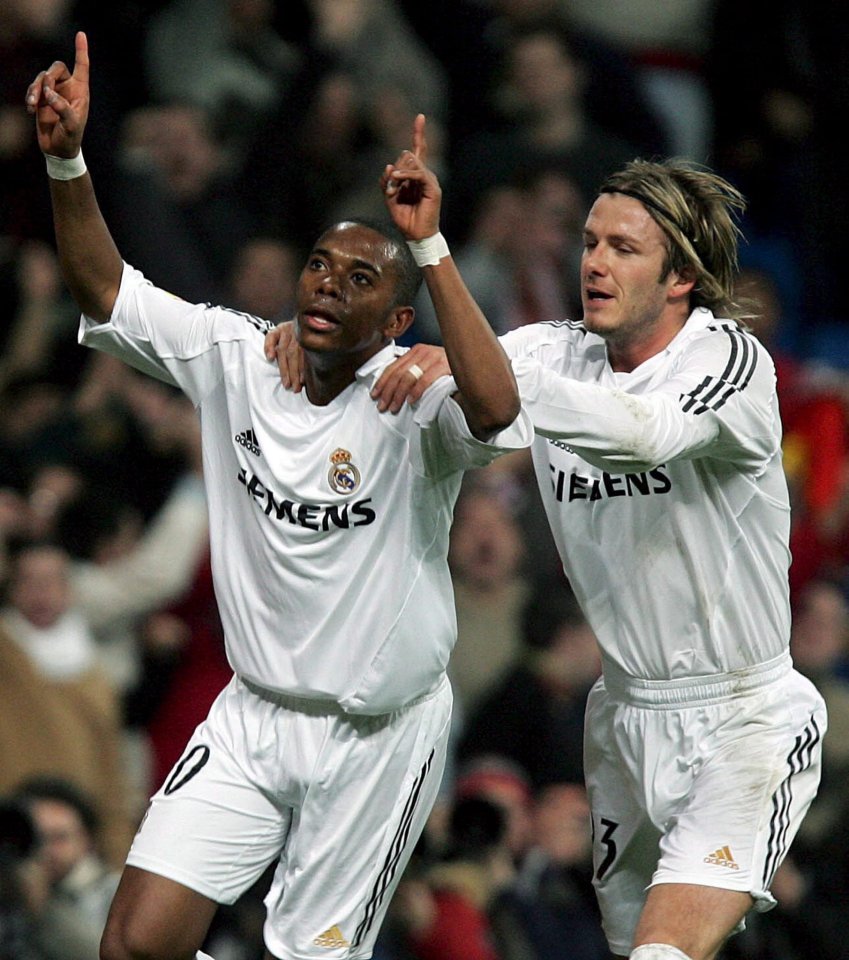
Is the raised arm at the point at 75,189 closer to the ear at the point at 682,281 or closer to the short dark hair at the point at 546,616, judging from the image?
the ear at the point at 682,281

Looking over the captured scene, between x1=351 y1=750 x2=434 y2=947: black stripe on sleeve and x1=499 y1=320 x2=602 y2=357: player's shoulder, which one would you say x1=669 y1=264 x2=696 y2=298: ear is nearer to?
x1=499 y1=320 x2=602 y2=357: player's shoulder

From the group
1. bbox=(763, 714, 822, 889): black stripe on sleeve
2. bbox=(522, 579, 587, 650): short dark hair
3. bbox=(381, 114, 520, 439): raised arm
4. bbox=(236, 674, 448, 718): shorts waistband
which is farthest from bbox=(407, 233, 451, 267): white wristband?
bbox=(522, 579, 587, 650): short dark hair

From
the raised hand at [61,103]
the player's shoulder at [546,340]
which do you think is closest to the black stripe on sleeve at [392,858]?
the player's shoulder at [546,340]

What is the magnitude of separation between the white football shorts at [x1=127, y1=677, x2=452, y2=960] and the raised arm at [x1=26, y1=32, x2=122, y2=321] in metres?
1.13

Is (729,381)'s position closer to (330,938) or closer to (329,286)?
(329,286)

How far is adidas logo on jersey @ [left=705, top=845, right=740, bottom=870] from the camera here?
5430 millimetres

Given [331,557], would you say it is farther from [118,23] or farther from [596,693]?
[118,23]

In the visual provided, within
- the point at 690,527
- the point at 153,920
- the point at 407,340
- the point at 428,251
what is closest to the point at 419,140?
the point at 428,251

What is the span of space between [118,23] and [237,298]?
2.01 meters

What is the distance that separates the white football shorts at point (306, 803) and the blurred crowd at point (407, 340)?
174 centimetres

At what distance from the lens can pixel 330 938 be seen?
567 centimetres

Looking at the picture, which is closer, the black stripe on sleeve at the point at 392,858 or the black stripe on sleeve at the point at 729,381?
the black stripe on sleeve at the point at 729,381

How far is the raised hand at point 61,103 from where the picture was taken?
5.48 m

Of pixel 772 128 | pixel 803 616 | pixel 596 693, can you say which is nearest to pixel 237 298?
pixel 803 616
